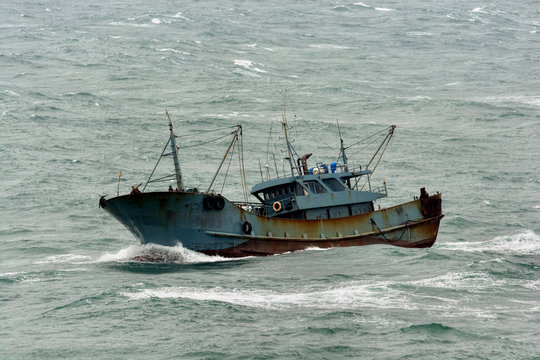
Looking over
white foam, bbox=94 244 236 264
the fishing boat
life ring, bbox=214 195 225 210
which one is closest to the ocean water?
white foam, bbox=94 244 236 264

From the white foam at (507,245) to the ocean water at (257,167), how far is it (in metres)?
0.17

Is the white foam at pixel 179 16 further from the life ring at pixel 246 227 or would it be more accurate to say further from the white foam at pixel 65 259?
the life ring at pixel 246 227

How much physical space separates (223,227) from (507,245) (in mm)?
15992

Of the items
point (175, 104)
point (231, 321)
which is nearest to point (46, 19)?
point (175, 104)

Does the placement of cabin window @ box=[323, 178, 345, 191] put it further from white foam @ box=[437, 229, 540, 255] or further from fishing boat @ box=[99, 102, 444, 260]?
white foam @ box=[437, 229, 540, 255]

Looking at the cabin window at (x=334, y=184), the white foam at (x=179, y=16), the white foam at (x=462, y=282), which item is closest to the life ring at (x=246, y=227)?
the cabin window at (x=334, y=184)

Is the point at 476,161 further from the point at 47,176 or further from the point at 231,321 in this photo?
the point at 231,321

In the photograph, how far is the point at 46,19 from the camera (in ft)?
447

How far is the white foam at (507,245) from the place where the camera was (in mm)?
39781

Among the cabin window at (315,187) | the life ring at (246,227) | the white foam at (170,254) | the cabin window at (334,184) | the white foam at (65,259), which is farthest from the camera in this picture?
the cabin window at (334,184)

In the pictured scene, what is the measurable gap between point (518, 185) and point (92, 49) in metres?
71.4

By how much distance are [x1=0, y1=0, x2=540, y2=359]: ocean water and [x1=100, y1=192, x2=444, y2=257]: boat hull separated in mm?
849

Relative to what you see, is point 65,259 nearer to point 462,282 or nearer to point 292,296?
point 292,296

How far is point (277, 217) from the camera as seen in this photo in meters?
40.0
